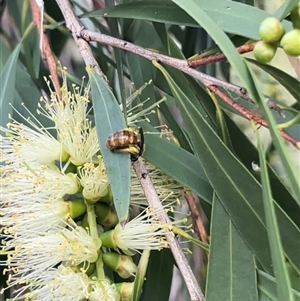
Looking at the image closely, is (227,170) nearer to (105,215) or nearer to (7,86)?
(105,215)

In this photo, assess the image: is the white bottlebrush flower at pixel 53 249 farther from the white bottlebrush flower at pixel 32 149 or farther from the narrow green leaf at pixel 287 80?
the narrow green leaf at pixel 287 80

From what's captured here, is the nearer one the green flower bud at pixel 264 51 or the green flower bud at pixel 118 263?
the green flower bud at pixel 264 51

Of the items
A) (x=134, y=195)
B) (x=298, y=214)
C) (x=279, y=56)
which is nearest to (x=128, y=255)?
(x=134, y=195)

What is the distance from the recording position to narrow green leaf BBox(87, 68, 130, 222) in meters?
0.48

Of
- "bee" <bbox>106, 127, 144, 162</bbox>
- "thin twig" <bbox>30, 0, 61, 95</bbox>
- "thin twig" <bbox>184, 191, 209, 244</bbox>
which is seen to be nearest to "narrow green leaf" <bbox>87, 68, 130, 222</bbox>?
"bee" <bbox>106, 127, 144, 162</bbox>

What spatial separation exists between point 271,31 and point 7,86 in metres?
0.42

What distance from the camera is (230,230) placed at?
49 cm

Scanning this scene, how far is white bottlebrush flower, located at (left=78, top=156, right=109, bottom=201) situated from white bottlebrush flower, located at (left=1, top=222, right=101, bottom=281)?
0.04 m

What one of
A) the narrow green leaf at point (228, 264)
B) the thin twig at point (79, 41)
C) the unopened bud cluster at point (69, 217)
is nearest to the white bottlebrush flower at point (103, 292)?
the unopened bud cluster at point (69, 217)

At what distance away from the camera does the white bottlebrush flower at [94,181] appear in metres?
0.55

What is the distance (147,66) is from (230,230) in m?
0.32

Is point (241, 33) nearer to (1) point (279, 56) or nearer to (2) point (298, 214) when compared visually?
(2) point (298, 214)

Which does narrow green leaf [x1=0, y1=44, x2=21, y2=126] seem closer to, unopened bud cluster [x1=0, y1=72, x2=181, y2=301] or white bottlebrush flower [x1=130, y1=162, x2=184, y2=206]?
unopened bud cluster [x1=0, y1=72, x2=181, y2=301]

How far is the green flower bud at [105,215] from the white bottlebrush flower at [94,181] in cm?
1
